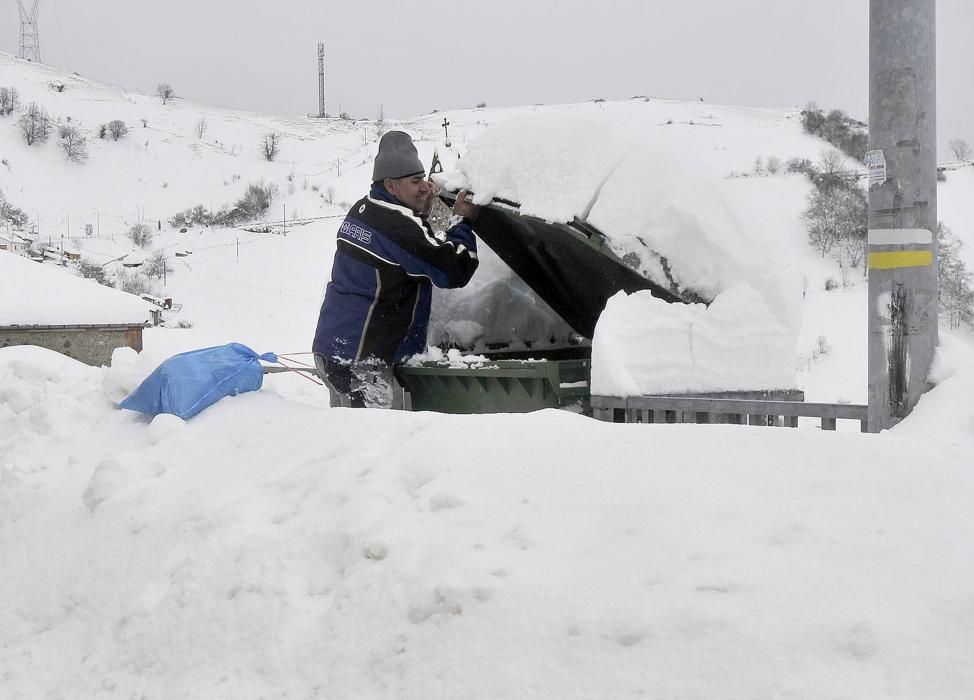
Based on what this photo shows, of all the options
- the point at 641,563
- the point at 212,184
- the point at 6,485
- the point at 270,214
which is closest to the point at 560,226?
the point at 641,563

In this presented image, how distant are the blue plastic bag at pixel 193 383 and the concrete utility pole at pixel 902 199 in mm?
3277

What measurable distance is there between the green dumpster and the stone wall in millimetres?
12399

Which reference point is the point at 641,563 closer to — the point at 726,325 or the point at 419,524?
the point at 419,524

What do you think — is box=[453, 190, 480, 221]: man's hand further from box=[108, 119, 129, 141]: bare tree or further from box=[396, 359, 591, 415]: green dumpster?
box=[108, 119, 129, 141]: bare tree

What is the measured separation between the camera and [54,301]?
16.7 meters

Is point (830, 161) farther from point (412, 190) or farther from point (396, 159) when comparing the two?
point (396, 159)

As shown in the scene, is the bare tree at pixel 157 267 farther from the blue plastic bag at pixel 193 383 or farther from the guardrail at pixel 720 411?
the guardrail at pixel 720 411

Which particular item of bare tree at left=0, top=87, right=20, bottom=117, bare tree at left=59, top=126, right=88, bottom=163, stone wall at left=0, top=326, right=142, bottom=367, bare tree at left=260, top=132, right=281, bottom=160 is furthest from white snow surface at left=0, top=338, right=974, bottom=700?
bare tree at left=0, top=87, right=20, bottom=117

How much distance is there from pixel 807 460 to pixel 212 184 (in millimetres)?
46428

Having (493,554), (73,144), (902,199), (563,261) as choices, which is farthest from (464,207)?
(73,144)

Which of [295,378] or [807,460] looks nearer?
[807,460]

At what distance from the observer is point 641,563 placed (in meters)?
2.24

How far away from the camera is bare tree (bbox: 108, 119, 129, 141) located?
48.5 m

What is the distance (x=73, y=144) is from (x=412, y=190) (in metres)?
46.6
